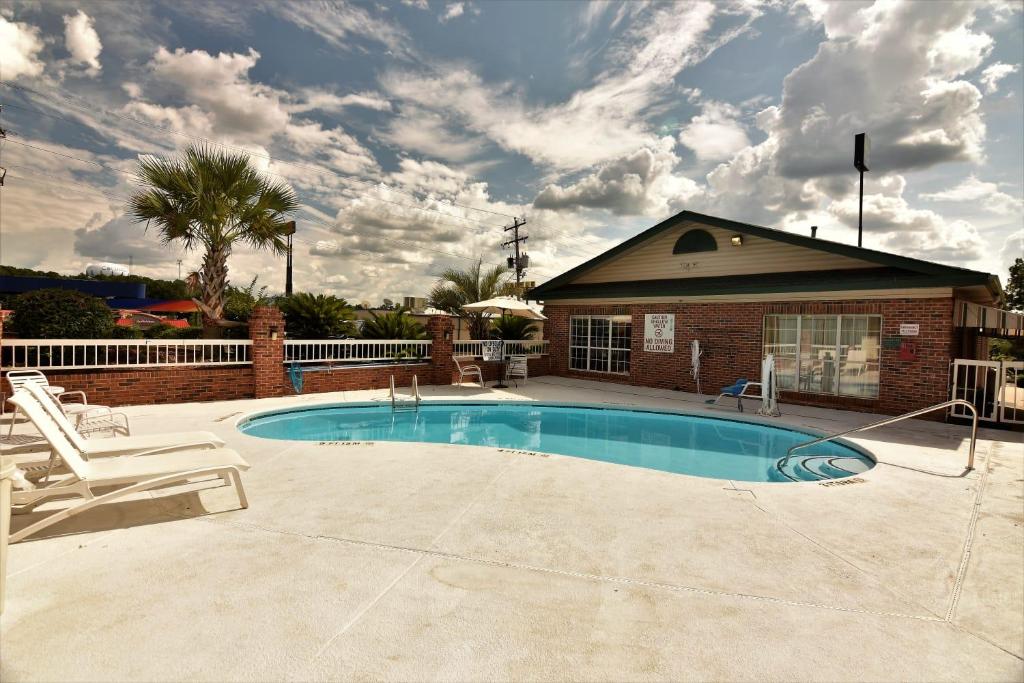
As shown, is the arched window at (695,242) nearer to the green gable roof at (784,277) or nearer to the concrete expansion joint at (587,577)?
the green gable roof at (784,277)

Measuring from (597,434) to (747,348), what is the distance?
5.99 metres

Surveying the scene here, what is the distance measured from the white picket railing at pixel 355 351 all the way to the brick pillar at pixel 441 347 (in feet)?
0.88

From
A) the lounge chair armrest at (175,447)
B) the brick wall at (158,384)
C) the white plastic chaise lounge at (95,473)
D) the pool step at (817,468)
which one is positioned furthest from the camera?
the brick wall at (158,384)

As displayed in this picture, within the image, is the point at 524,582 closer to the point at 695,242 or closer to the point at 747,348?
the point at 747,348

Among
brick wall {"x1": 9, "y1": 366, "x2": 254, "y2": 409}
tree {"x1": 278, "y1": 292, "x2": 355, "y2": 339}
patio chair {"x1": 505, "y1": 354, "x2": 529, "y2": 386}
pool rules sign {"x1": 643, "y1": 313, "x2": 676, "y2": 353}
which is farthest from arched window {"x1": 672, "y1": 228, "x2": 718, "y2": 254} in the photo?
brick wall {"x1": 9, "y1": 366, "x2": 254, "y2": 409}

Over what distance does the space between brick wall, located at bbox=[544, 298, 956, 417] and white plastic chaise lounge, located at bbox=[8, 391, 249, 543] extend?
490 inches

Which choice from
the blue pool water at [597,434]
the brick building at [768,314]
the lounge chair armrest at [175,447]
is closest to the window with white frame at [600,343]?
the brick building at [768,314]

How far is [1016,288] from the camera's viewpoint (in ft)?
112

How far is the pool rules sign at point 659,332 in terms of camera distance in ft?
47.6

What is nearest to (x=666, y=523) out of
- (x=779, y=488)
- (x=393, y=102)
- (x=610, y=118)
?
(x=779, y=488)

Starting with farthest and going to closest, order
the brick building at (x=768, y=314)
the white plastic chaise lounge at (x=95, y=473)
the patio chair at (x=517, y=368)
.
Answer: the patio chair at (x=517, y=368), the brick building at (x=768, y=314), the white plastic chaise lounge at (x=95, y=473)

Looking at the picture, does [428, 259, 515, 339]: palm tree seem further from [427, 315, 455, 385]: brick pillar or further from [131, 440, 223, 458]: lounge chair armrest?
[131, 440, 223, 458]: lounge chair armrest

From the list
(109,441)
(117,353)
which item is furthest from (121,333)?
(109,441)

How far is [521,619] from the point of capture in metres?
2.76
